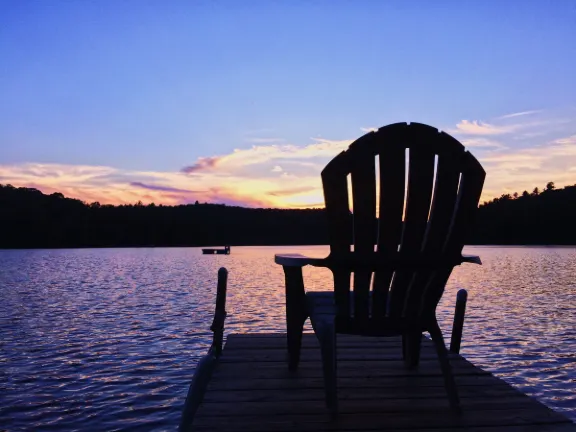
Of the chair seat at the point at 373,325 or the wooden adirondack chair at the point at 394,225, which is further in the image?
the chair seat at the point at 373,325

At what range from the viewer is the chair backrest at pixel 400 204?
2.95 meters

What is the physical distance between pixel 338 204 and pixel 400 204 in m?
0.34

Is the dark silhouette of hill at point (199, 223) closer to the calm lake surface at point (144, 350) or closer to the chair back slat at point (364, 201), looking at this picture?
the calm lake surface at point (144, 350)

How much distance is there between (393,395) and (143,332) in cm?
924

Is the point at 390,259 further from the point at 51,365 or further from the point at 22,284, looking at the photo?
the point at 22,284

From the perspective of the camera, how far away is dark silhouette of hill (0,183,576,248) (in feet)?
315

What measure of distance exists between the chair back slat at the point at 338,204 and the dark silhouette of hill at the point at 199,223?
92634 mm

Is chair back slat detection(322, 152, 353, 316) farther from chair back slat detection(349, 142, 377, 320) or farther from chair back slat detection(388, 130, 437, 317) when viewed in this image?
chair back slat detection(388, 130, 437, 317)

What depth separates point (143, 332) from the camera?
11.8 m

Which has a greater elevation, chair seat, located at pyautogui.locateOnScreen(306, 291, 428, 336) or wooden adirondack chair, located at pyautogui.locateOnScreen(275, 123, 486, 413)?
wooden adirondack chair, located at pyautogui.locateOnScreen(275, 123, 486, 413)

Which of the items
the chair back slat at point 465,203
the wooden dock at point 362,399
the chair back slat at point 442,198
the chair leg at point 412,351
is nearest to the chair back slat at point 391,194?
the chair back slat at point 442,198

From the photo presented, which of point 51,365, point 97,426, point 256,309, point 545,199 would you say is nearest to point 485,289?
point 256,309

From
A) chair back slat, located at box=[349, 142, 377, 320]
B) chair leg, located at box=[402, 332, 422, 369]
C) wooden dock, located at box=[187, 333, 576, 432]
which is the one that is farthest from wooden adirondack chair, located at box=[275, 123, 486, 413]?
chair leg, located at box=[402, 332, 422, 369]

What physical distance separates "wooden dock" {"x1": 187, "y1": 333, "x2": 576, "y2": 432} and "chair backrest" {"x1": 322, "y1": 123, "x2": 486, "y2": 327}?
28.0 inches
